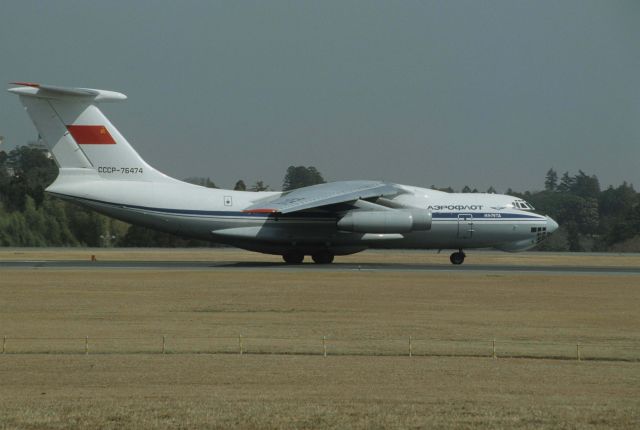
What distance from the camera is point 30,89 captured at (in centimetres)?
3956

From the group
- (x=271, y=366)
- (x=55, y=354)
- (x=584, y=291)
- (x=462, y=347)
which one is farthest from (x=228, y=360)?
(x=584, y=291)

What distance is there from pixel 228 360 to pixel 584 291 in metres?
18.2

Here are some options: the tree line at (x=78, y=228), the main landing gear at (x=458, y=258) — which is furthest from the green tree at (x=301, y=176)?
the main landing gear at (x=458, y=258)

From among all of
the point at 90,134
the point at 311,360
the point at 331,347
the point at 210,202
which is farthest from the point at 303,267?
the point at 311,360

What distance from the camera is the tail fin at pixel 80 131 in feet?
132

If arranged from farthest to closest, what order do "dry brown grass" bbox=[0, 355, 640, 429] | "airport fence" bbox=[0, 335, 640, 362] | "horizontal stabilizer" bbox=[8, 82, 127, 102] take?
"horizontal stabilizer" bbox=[8, 82, 127, 102] < "airport fence" bbox=[0, 335, 640, 362] < "dry brown grass" bbox=[0, 355, 640, 429]

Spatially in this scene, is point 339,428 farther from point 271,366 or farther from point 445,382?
point 271,366

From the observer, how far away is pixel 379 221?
4122 centimetres

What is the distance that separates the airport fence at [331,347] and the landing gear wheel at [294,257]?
72.3 feet

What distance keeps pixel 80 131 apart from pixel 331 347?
79.1 ft

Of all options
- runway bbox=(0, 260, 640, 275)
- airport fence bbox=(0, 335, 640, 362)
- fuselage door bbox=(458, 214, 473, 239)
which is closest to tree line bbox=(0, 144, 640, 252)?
runway bbox=(0, 260, 640, 275)

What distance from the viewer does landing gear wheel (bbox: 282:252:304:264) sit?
4391cm

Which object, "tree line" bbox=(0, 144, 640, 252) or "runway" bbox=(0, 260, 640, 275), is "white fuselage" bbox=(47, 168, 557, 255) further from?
"tree line" bbox=(0, 144, 640, 252)

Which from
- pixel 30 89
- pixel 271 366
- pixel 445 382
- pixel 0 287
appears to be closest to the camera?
pixel 445 382
